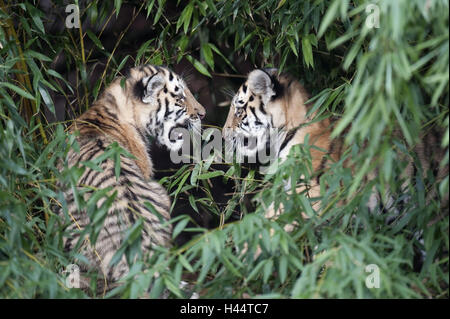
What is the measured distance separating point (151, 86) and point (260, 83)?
23.6 inches

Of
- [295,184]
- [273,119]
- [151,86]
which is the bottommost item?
[295,184]

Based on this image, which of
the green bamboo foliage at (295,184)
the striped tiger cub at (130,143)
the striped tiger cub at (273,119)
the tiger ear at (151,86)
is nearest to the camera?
the green bamboo foliage at (295,184)

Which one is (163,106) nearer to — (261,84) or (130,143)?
(130,143)

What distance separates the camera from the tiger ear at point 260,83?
12.8 feet

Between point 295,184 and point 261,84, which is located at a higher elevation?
point 261,84

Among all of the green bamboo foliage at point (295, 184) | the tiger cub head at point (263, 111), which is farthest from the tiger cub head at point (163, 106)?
the tiger cub head at point (263, 111)

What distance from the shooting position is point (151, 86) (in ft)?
13.2

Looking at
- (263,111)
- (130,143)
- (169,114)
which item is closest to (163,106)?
(169,114)

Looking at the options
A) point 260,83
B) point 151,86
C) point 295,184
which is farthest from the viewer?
point 151,86

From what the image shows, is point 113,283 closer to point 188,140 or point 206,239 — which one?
point 206,239

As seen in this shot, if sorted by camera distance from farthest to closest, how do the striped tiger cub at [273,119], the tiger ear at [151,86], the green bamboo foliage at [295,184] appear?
the tiger ear at [151,86] < the striped tiger cub at [273,119] < the green bamboo foliage at [295,184]

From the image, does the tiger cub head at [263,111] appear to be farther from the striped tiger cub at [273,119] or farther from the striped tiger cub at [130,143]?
the striped tiger cub at [130,143]

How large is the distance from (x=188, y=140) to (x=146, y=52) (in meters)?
0.65

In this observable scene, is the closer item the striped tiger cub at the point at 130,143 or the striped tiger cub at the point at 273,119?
the striped tiger cub at the point at 130,143
